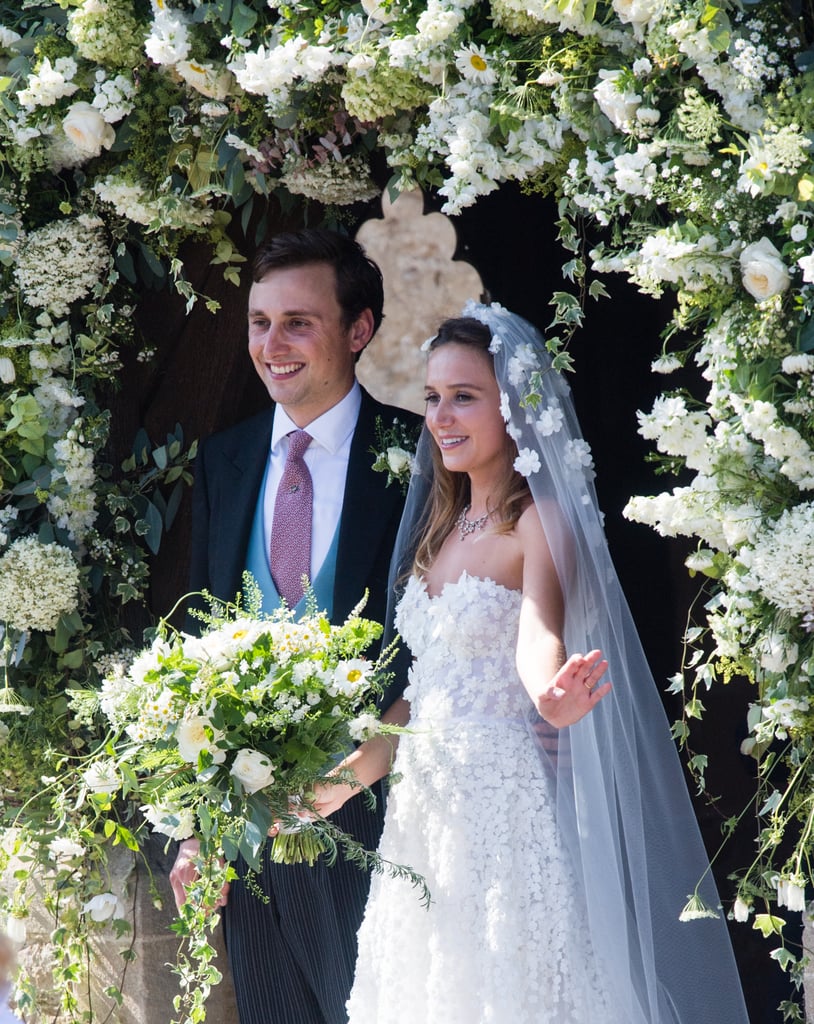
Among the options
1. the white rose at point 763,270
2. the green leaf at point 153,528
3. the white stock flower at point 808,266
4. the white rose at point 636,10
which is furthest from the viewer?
the green leaf at point 153,528

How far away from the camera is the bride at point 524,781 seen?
10.1 feet

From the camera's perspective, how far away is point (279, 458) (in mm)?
4047

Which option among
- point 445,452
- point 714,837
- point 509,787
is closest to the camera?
point 509,787

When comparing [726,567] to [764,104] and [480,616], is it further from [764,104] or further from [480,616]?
[764,104]

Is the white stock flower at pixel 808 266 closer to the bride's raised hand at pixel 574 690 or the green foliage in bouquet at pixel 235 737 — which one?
the bride's raised hand at pixel 574 690

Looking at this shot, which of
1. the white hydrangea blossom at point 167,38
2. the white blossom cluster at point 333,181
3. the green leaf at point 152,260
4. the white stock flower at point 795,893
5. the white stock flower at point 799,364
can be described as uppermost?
the white hydrangea blossom at point 167,38

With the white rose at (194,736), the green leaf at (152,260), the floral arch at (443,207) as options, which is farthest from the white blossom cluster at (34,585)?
the white rose at (194,736)

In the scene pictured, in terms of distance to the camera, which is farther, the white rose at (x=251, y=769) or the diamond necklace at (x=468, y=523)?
the diamond necklace at (x=468, y=523)

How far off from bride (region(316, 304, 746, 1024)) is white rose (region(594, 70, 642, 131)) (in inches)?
24.6

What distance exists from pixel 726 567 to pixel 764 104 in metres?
0.89

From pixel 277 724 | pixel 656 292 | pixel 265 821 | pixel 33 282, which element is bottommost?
pixel 265 821

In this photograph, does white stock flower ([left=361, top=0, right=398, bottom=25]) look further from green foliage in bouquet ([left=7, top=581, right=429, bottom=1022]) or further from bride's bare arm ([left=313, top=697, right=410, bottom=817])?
bride's bare arm ([left=313, top=697, right=410, bottom=817])

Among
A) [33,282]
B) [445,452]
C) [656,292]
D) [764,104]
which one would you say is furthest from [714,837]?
[33,282]

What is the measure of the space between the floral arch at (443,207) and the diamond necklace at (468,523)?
0.49 metres
